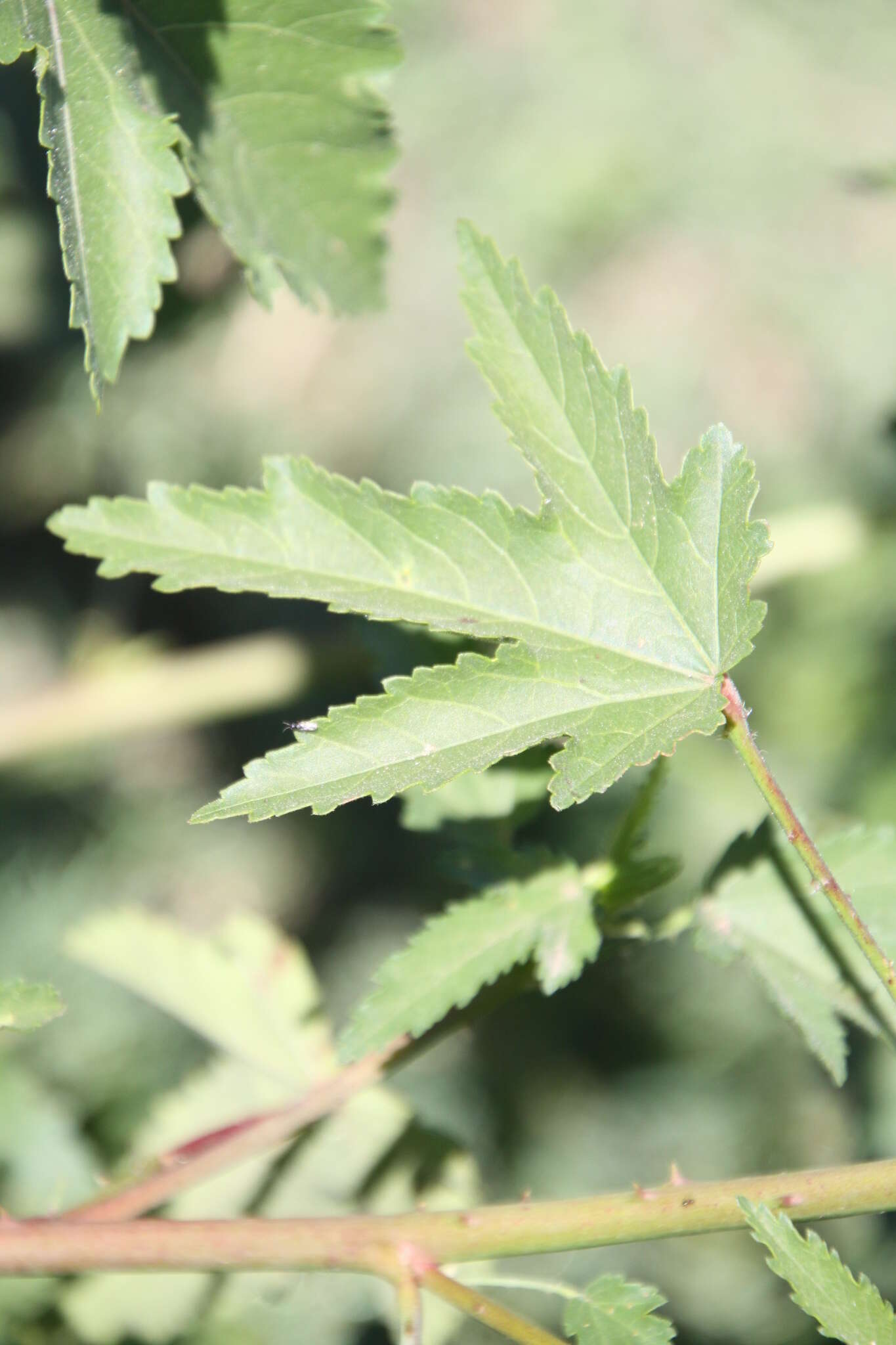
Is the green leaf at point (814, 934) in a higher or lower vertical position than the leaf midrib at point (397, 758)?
lower

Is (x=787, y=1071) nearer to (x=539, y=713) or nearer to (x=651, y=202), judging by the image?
(x=539, y=713)

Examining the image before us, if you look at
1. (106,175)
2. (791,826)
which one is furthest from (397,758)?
(106,175)

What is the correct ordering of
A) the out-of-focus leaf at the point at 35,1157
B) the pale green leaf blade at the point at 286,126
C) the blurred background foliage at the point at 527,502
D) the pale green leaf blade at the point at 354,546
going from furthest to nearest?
the blurred background foliage at the point at 527,502 < the out-of-focus leaf at the point at 35,1157 < the pale green leaf blade at the point at 286,126 < the pale green leaf blade at the point at 354,546

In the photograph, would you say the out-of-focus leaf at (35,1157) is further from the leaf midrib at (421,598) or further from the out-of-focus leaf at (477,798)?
the leaf midrib at (421,598)

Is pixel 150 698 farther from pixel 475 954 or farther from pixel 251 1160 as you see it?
pixel 475 954

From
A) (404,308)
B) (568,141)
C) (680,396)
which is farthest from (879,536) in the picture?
(568,141)

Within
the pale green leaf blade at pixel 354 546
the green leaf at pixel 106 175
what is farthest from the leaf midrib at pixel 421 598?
the green leaf at pixel 106 175
